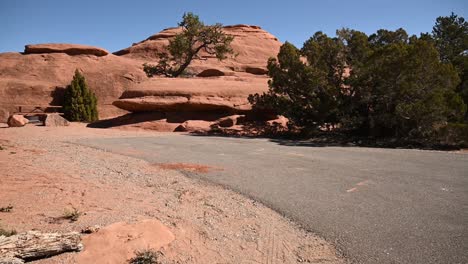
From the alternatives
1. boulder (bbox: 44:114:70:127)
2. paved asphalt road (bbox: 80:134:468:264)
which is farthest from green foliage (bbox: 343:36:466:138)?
boulder (bbox: 44:114:70:127)

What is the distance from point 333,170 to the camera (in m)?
8.81

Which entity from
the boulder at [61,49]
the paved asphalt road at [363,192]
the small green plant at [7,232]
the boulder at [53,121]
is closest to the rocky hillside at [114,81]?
the boulder at [61,49]

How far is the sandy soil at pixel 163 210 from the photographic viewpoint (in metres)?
4.22

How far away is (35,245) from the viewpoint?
3.71m

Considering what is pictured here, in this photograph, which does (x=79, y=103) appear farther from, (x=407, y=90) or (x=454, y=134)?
(x=454, y=134)

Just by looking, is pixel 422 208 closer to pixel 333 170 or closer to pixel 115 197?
pixel 333 170

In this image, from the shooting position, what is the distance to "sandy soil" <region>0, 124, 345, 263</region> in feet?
13.9

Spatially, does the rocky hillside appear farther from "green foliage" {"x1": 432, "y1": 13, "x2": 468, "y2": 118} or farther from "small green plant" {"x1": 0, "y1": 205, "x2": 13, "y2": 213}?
"small green plant" {"x1": 0, "y1": 205, "x2": 13, "y2": 213}

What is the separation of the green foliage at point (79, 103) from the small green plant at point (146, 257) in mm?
24724

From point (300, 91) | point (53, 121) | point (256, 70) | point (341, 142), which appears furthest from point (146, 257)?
point (256, 70)

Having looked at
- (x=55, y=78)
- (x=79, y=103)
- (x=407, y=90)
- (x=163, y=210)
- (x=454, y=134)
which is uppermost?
(x=55, y=78)

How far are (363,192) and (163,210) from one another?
12.7ft

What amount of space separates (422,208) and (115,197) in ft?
17.5

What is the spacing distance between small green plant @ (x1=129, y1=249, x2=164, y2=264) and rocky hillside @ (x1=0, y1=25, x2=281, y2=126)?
18151 millimetres
